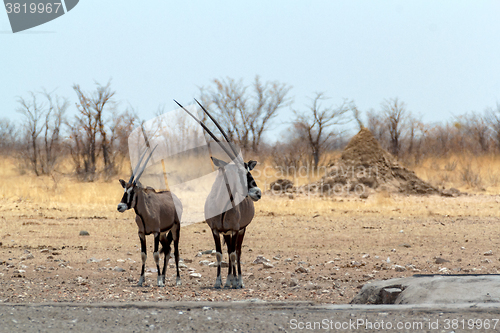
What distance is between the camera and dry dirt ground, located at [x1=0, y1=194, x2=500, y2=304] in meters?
6.51

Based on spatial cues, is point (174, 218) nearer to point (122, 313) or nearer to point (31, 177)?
point (122, 313)

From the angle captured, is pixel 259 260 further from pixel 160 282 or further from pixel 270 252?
pixel 160 282

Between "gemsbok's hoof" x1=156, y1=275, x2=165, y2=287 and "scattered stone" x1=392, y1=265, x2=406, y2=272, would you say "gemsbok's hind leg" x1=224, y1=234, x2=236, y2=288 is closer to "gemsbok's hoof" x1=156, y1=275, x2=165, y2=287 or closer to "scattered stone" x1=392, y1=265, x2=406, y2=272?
"gemsbok's hoof" x1=156, y1=275, x2=165, y2=287

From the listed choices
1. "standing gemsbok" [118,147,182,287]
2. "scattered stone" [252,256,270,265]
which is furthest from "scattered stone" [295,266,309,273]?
"standing gemsbok" [118,147,182,287]

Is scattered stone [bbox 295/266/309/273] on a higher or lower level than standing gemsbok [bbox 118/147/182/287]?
lower

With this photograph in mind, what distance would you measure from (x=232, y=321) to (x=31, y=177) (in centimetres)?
2129

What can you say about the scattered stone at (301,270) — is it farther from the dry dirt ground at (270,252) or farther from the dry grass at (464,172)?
the dry grass at (464,172)

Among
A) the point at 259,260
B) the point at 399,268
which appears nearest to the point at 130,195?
the point at 259,260

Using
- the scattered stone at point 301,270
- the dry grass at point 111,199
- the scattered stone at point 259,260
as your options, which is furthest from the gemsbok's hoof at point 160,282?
the dry grass at point 111,199

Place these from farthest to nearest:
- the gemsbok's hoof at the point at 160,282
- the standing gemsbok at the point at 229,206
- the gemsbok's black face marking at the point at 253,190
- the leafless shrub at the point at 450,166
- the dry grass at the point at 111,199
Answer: the leafless shrub at the point at 450,166, the dry grass at the point at 111,199, the gemsbok's hoof at the point at 160,282, the standing gemsbok at the point at 229,206, the gemsbok's black face marking at the point at 253,190

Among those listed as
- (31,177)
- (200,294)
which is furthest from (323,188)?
(200,294)

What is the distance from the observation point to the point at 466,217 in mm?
14672

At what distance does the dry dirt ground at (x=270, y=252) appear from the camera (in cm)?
651

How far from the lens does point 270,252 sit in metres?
9.75
